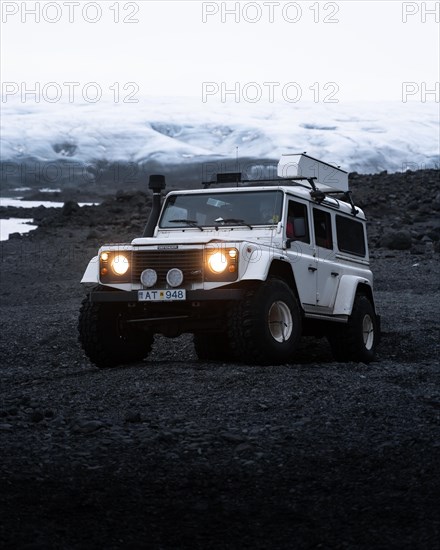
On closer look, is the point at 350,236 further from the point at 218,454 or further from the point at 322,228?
the point at 218,454

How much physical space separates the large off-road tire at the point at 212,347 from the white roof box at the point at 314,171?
209 cm

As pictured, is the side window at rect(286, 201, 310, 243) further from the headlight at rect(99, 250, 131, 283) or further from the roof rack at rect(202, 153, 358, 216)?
the headlight at rect(99, 250, 131, 283)

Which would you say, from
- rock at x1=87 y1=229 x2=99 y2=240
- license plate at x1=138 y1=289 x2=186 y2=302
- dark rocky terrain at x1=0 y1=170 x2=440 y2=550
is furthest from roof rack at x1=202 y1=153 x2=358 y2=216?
rock at x1=87 y1=229 x2=99 y2=240

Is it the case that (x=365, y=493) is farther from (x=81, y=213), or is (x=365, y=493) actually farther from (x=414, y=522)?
(x=81, y=213)

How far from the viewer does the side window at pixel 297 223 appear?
10898 millimetres

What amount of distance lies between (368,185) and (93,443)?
120 feet

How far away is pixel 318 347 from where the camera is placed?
13.7 m

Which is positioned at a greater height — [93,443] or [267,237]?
[267,237]

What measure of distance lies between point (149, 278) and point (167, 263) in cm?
24

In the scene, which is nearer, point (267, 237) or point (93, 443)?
point (93, 443)

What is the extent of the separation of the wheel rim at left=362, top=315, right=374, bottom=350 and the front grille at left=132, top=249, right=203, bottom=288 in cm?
292

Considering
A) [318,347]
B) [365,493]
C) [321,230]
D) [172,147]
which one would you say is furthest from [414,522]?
Answer: [172,147]

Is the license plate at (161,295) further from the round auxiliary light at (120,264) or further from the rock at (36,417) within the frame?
the rock at (36,417)

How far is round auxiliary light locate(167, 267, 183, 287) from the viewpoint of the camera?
997 centimetres
